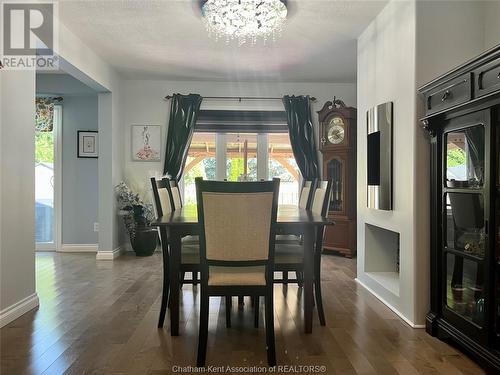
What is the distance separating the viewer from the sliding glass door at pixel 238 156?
5.73 metres

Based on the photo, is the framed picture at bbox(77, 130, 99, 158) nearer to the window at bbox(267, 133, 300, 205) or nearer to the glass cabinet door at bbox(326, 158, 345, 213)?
the window at bbox(267, 133, 300, 205)

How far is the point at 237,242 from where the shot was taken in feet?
6.64

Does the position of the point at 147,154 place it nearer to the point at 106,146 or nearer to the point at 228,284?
the point at 106,146

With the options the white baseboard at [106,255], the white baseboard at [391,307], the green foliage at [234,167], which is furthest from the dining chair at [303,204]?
the white baseboard at [106,255]

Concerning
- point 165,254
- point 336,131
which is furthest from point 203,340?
point 336,131

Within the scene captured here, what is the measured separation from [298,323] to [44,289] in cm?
239

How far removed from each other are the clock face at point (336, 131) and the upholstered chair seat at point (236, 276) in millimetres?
3526

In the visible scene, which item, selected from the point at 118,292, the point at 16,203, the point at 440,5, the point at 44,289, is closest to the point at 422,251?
the point at 440,5

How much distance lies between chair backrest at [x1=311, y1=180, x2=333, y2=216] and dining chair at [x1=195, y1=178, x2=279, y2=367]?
2.87 ft

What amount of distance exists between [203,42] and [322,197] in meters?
2.19

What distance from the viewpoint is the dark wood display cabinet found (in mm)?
1876

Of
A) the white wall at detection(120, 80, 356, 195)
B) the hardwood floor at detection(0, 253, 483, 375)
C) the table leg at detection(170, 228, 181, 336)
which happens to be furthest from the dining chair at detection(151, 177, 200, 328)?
the white wall at detection(120, 80, 356, 195)

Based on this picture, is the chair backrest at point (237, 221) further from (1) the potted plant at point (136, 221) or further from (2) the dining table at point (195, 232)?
(1) the potted plant at point (136, 221)

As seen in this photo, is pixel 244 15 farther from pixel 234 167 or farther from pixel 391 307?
pixel 234 167
